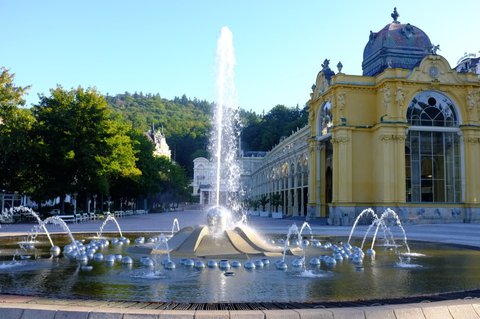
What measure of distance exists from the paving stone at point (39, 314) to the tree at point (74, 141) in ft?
111

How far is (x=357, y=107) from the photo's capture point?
3994cm

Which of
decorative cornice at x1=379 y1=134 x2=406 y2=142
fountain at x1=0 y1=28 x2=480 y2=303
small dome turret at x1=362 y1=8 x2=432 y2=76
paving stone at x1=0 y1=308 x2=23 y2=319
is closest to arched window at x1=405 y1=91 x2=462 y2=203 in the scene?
decorative cornice at x1=379 y1=134 x2=406 y2=142

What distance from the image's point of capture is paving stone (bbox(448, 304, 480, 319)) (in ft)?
20.4

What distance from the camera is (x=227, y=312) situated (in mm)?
5895

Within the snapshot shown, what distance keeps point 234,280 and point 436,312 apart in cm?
430

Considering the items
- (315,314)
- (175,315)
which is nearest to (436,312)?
(315,314)

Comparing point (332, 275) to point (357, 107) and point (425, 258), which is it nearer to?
point (425, 258)

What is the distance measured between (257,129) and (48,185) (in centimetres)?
9146

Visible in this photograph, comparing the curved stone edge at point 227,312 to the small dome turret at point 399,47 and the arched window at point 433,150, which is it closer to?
the arched window at point 433,150

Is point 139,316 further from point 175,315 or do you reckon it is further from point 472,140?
point 472,140

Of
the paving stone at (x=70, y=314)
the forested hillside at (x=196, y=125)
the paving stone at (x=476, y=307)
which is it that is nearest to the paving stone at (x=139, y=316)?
the paving stone at (x=70, y=314)

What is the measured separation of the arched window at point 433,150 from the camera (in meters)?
39.0

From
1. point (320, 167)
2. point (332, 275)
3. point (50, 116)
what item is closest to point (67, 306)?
point (332, 275)

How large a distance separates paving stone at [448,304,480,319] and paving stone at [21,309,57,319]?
4949 millimetres
